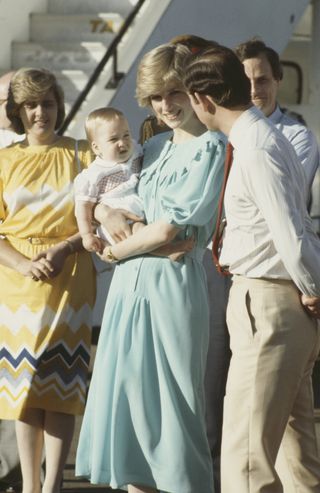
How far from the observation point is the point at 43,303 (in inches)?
242

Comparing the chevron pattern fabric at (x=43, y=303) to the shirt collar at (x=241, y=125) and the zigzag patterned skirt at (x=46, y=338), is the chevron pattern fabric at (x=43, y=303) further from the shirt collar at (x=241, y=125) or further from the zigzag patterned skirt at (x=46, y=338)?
the shirt collar at (x=241, y=125)

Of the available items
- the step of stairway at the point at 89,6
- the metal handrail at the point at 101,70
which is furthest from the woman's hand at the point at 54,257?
the step of stairway at the point at 89,6

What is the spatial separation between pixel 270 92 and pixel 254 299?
5.22 feet

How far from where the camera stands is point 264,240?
15.6 ft

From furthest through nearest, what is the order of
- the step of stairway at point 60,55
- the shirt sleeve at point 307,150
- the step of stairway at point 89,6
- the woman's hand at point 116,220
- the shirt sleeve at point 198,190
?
the step of stairway at point 89,6 → the step of stairway at point 60,55 → the shirt sleeve at point 307,150 → the woman's hand at point 116,220 → the shirt sleeve at point 198,190

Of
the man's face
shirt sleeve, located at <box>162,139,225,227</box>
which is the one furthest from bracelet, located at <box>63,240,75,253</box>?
the man's face

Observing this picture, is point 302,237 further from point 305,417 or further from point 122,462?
point 122,462

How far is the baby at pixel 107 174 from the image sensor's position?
5.67 metres

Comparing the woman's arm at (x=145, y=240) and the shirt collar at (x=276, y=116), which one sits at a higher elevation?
the shirt collar at (x=276, y=116)

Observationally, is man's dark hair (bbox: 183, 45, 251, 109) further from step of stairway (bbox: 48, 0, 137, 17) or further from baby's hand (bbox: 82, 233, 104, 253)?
step of stairway (bbox: 48, 0, 137, 17)

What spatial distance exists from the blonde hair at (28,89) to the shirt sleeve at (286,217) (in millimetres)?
1787

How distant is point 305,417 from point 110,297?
3.26 feet

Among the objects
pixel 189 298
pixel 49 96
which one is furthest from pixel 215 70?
pixel 49 96

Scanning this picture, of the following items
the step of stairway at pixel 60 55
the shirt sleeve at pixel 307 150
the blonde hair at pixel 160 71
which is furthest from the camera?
the step of stairway at pixel 60 55
